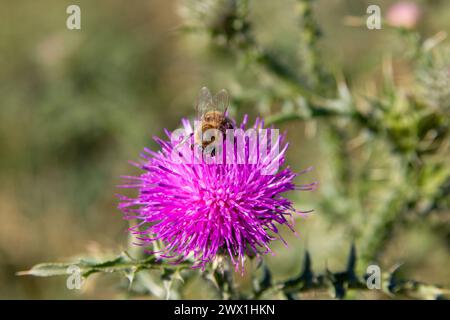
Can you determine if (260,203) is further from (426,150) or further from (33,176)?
(33,176)

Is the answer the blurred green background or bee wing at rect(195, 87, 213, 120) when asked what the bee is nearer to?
bee wing at rect(195, 87, 213, 120)

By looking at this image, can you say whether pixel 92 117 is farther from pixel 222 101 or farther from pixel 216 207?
pixel 216 207

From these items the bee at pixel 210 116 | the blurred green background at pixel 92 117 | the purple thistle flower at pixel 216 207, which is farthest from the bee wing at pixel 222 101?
the blurred green background at pixel 92 117

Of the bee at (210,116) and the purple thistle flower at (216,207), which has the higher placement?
the bee at (210,116)

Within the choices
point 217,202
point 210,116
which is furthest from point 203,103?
point 217,202

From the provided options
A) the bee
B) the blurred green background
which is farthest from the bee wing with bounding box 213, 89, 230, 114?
the blurred green background

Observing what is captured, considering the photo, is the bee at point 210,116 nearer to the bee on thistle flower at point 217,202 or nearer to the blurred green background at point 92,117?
the bee on thistle flower at point 217,202

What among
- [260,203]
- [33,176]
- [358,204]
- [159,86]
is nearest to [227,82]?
[159,86]

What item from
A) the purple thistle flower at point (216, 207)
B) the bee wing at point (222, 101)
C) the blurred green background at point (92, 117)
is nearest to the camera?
the purple thistle flower at point (216, 207)
